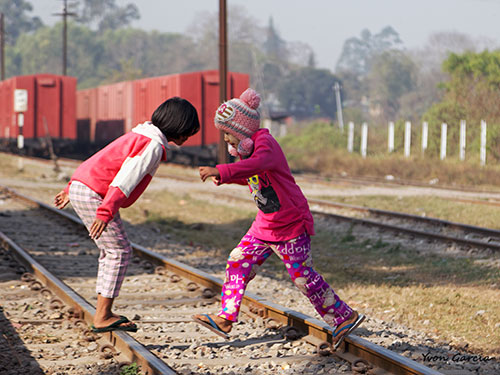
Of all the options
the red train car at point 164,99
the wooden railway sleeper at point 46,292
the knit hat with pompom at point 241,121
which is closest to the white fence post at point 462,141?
the red train car at point 164,99

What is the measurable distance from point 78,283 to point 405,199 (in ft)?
35.6

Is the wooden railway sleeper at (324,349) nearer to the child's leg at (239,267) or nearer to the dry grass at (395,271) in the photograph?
the child's leg at (239,267)

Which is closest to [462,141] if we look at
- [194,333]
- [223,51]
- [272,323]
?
[223,51]

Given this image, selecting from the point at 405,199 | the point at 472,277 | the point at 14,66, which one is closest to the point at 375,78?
the point at 14,66

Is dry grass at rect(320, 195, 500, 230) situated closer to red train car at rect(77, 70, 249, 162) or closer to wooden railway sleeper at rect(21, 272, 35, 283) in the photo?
wooden railway sleeper at rect(21, 272, 35, 283)

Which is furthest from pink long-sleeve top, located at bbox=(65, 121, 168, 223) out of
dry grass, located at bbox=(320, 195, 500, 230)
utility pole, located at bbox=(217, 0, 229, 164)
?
utility pole, located at bbox=(217, 0, 229, 164)

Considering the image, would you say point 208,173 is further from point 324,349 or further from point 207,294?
point 207,294

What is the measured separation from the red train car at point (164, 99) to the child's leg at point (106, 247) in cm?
1903

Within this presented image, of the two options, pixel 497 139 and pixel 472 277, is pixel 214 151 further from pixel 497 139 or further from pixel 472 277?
pixel 472 277

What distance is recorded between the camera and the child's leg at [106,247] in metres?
4.20

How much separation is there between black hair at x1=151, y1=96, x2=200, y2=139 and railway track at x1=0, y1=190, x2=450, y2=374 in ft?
4.23

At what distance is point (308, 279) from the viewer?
13.7 feet

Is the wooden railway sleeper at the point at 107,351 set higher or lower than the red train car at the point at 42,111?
lower

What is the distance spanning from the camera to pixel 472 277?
25.8ft
